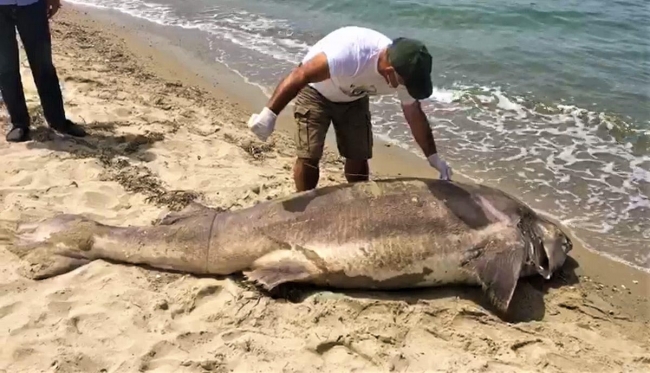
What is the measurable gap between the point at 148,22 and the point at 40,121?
5737 millimetres

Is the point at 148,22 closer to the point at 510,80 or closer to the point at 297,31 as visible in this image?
the point at 297,31

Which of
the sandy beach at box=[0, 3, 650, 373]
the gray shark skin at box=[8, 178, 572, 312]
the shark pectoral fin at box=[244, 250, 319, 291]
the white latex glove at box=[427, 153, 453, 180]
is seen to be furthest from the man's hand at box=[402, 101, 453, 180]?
the shark pectoral fin at box=[244, 250, 319, 291]

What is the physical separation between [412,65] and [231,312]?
195cm

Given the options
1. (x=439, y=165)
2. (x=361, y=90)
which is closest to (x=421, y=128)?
(x=439, y=165)

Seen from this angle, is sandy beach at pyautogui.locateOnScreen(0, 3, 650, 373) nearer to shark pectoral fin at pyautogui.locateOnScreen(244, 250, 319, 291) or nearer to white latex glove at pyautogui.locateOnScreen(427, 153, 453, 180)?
shark pectoral fin at pyautogui.locateOnScreen(244, 250, 319, 291)

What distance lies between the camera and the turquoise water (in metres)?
6.22

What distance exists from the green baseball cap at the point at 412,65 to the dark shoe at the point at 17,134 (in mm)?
4028

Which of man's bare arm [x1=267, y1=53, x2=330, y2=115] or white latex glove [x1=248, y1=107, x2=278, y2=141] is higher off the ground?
man's bare arm [x1=267, y1=53, x2=330, y2=115]

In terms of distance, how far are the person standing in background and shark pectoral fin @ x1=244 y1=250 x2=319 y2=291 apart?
10.3ft

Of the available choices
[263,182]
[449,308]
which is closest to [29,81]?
[263,182]

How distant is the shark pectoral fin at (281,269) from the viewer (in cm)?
447

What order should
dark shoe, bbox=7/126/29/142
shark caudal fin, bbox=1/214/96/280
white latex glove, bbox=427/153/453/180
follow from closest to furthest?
shark caudal fin, bbox=1/214/96/280
white latex glove, bbox=427/153/453/180
dark shoe, bbox=7/126/29/142

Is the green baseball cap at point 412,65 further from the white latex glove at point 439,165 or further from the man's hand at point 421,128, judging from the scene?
the white latex glove at point 439,165

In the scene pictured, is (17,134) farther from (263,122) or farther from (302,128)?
(263,122)
